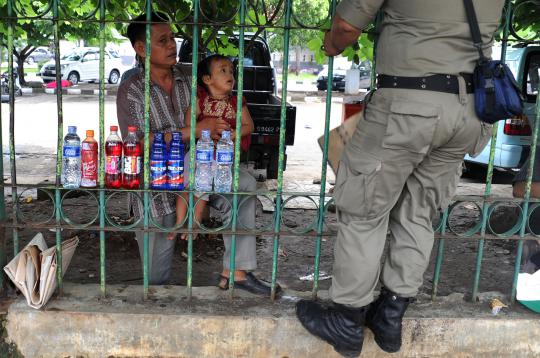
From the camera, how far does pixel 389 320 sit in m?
2.75

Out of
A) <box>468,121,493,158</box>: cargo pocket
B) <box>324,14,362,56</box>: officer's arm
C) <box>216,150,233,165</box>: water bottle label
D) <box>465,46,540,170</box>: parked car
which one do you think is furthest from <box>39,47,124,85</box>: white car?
<box>468,121,493,158</box>: cargo pocket

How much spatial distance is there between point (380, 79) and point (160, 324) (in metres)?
1.62

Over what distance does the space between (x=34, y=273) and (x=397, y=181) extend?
1858 millimetres

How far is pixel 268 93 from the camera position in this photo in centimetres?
897

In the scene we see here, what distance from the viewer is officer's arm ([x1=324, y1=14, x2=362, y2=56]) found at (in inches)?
93.8

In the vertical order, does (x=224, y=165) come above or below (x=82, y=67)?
below

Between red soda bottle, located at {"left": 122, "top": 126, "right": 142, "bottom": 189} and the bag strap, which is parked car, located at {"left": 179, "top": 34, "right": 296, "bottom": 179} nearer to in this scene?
red soda bottle, located at {"left": 122, "top": 126, "right": 142, "bottom": 189}

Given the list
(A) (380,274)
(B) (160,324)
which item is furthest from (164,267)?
(A) (380,274)

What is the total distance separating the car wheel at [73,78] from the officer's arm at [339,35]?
26.7m

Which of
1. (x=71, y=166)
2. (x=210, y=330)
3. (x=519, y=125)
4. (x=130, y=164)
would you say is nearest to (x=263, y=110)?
(x=519, y=125)

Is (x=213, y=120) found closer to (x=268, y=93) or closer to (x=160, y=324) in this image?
(x=160, y=324)

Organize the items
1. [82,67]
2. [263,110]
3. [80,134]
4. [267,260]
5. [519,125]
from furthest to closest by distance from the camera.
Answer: [82,67] < [80,134] < [519,125] < [263,110] < [267,260]

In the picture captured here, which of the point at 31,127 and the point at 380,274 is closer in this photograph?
the point at 380,274

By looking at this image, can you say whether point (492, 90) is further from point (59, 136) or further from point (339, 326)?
point (59, 136)
